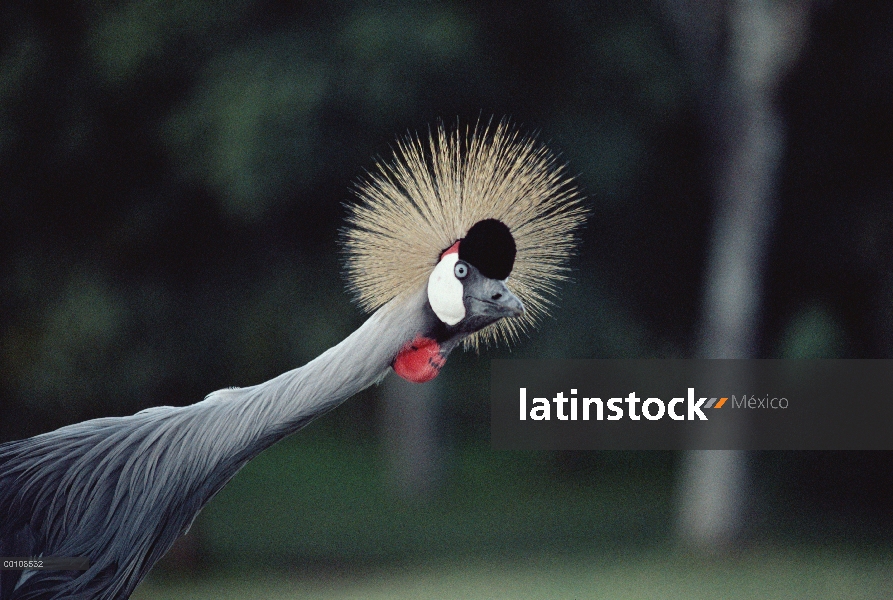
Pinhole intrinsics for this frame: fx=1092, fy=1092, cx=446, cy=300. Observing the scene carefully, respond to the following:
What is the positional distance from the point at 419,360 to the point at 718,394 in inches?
123

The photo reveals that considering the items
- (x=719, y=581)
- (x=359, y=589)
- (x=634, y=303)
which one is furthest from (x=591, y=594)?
(x=634, y=303)

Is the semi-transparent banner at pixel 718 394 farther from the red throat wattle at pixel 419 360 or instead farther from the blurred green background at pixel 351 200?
the red throat wattle at pixel 419 360

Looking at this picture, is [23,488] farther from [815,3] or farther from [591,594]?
[815,3]

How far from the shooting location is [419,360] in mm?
2439

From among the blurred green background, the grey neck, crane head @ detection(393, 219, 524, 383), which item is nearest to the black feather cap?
crane head @ detection(393, 219, 524, 383)

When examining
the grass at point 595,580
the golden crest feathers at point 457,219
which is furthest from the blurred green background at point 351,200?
the golden crest feathers at point 457,219

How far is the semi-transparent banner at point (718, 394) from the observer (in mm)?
5301

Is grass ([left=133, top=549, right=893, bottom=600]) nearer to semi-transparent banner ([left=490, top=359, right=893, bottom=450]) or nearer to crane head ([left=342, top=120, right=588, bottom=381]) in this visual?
semi-transparent banner ([left=490, top=359, right=893, bottom=450])

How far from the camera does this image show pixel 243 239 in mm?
5164

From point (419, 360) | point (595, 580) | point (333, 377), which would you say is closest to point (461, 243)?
point (419, 360)

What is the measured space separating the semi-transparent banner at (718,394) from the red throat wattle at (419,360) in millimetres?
2798

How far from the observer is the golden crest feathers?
8.16 feet

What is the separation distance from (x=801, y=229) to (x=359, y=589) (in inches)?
117

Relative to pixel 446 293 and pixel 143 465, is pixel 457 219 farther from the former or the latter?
pixel 143 465
